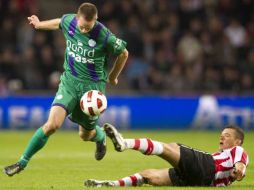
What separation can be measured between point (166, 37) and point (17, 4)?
3.78m

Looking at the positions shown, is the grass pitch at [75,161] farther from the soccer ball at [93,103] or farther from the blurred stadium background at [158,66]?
the soccer ball at [93,103]

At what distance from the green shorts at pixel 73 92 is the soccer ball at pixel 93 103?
8.0 inches

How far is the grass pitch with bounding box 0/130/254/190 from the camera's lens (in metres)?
9.09

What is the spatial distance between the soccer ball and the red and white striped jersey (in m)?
1.58

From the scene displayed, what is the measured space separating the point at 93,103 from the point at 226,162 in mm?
1825

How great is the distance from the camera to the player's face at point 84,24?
920 cm

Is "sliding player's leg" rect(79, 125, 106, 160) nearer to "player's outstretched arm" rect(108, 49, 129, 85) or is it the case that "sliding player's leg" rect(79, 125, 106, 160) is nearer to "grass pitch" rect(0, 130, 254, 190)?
"grass pitch" rect(0, 130, 254, 190)

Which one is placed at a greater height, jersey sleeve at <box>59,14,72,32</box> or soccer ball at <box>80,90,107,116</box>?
jersey sleeve at <box>59,14,72,32</box>

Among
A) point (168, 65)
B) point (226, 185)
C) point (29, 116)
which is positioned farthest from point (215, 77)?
point (226, 185)

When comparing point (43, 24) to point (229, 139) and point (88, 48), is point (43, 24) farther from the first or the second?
point (229, 139)

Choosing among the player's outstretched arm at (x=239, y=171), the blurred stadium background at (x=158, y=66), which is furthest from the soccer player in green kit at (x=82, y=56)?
the blurred stadium background at (x=158, y=66)

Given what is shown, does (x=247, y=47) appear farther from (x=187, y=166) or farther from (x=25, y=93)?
(x=187, y=166)

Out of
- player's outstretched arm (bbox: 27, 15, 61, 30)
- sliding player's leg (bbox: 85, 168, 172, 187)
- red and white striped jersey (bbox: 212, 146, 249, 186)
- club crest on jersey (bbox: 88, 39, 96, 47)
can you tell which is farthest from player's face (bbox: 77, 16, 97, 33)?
red and white striped jersey (bbox: 212, 146, 249, 186)

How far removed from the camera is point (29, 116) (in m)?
18.0
